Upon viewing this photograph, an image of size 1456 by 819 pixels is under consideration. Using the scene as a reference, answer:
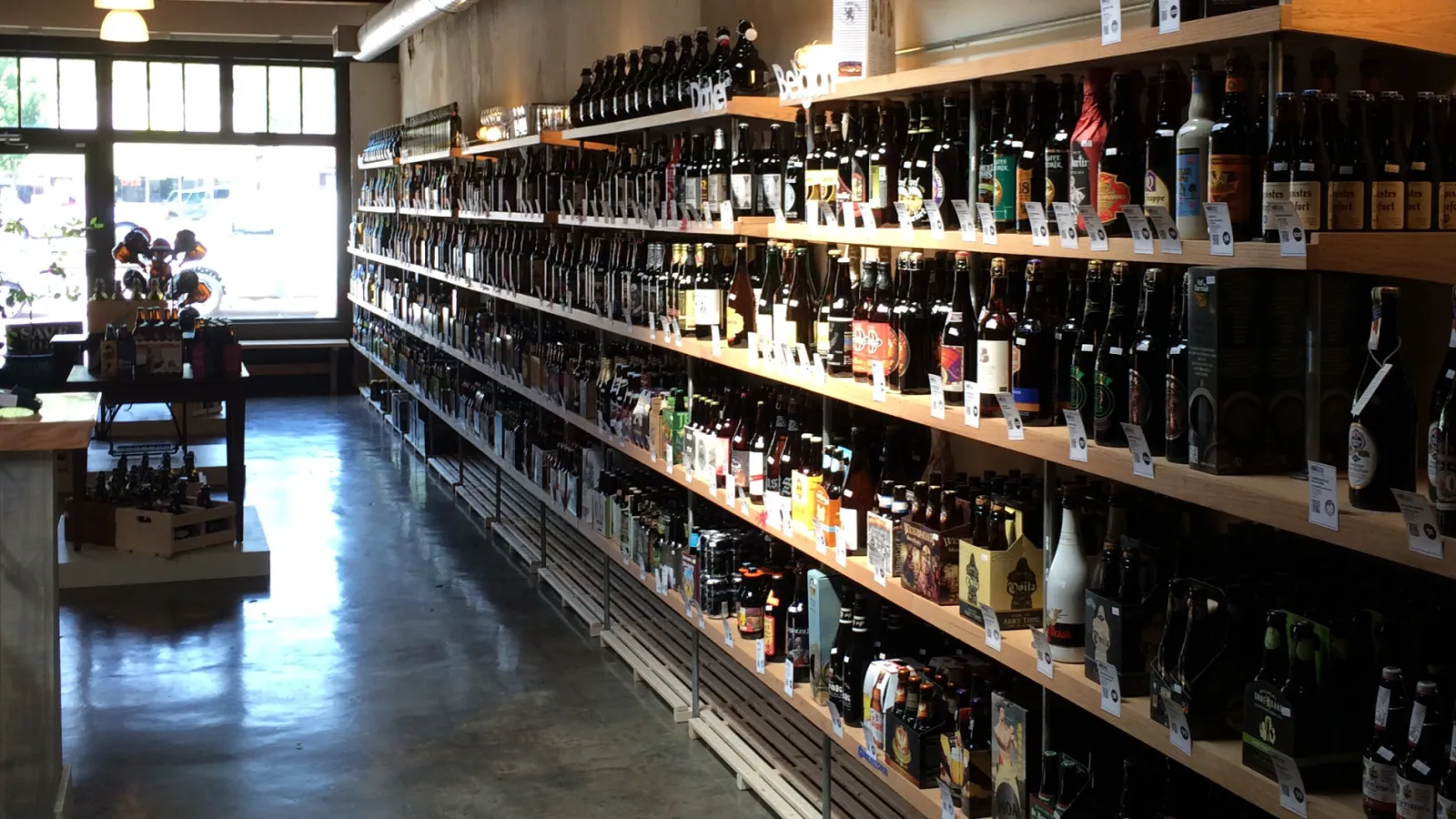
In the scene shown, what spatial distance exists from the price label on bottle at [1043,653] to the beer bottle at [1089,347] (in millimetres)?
453

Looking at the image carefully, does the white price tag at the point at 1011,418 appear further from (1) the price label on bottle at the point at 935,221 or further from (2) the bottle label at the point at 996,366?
(1) the price label on bottle at the point at 935,221

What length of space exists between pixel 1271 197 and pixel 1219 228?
3.7 inches

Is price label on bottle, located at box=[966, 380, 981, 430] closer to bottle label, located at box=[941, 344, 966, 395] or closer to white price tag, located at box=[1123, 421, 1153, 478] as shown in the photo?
bottle label, located at box=[941, 344, 966, 395]

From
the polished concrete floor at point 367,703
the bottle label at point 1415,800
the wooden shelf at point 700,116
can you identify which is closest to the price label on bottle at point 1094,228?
the bottle label at point 1415,800

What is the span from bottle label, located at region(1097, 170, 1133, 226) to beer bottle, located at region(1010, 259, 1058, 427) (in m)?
0.32

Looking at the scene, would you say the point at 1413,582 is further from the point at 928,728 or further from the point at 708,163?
the point at 708,163

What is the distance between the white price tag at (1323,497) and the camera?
209cm

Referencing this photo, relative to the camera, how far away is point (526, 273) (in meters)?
7.66

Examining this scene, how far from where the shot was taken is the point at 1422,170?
89.9 inches

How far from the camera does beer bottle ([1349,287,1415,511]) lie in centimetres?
212

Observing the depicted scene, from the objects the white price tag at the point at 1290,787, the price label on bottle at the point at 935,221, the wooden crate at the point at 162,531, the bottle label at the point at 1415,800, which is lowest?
the wooden crate at the point at 162,531

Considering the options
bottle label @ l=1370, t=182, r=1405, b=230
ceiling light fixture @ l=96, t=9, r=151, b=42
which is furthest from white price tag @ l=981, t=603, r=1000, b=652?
ceiling light fixture @ l=96, t=9, r=151, b=42

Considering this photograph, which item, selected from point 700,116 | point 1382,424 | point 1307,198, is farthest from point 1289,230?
point 700,116

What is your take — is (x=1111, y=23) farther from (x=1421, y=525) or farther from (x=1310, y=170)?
(x=1421, y=525)
